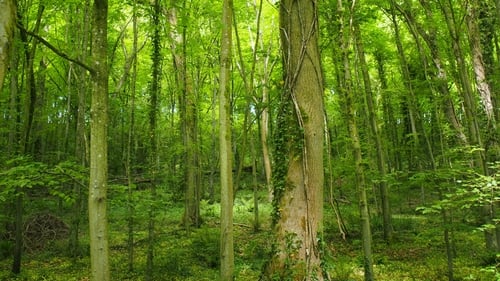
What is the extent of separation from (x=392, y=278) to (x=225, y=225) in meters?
5.11

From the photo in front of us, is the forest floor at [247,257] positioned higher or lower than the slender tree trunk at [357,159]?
lower

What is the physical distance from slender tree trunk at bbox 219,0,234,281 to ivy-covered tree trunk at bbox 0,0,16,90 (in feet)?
7.95

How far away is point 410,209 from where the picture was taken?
55.7ft

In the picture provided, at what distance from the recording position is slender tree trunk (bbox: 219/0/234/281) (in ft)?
12.7

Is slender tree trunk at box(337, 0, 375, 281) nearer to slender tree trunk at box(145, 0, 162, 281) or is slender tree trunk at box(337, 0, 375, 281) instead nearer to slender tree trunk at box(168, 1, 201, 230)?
slender tree trunk at box(145, 0, 162, 281)

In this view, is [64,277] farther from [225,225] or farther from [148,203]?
[225,225]

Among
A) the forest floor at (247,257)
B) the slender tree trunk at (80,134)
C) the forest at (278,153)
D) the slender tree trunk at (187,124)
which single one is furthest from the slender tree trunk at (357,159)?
the slender tree trunk at (80,134)

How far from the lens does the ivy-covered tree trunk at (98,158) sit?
3.84m

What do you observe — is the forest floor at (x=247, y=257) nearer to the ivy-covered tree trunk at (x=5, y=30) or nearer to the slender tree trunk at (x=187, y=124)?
the slender tree trunk at (x=187, y=124)

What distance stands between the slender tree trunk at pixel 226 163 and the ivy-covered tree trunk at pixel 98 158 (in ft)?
4.52

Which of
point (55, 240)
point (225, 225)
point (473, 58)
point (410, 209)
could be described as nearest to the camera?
point (225, 225)

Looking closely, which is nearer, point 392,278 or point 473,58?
point 392,278

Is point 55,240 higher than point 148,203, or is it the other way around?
point 148,203

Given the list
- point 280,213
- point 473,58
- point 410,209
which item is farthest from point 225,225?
point 410,209
